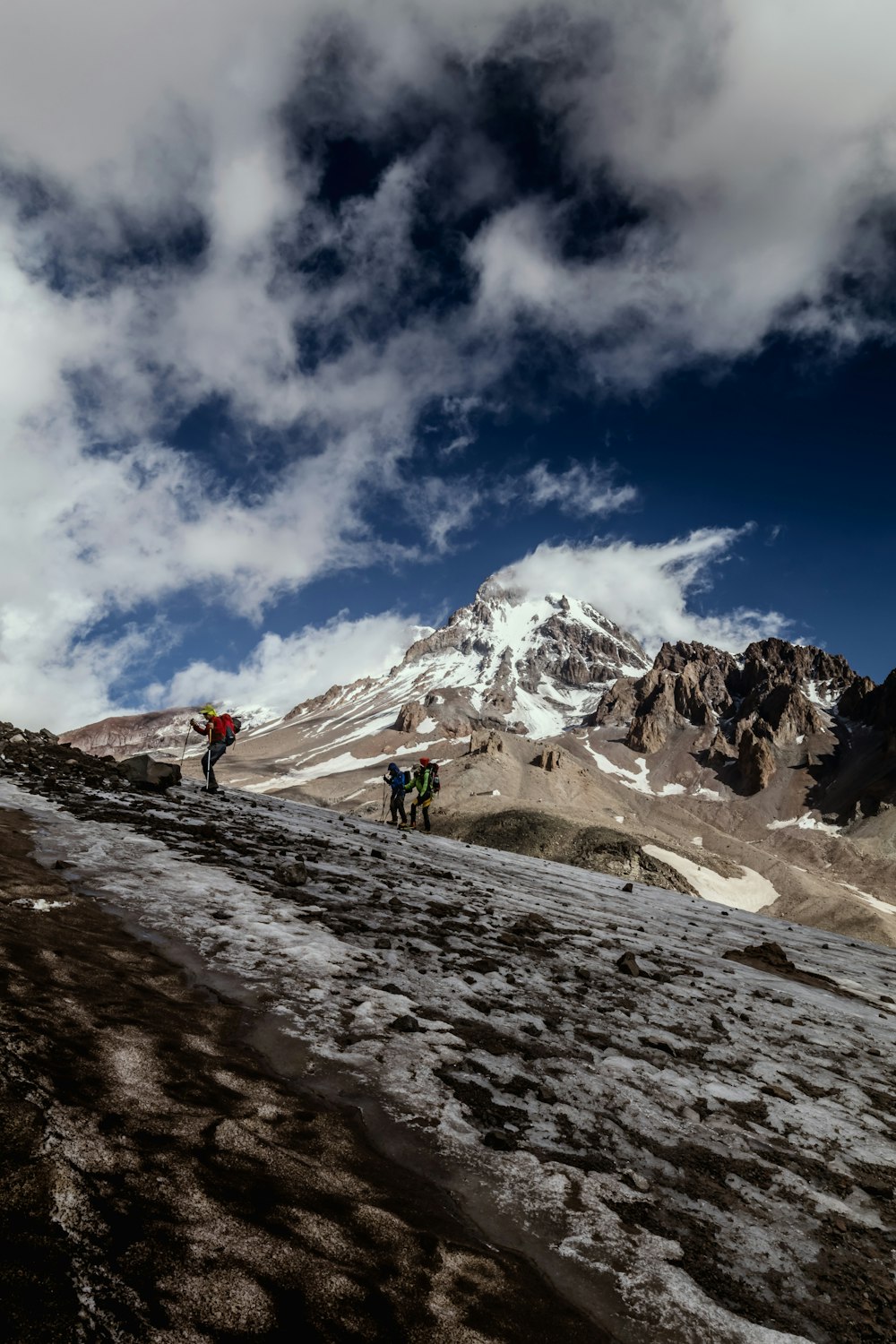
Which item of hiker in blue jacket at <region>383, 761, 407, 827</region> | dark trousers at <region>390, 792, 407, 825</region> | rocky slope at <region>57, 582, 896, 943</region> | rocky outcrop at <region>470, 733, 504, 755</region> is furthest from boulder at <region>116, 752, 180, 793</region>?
rocky outcrop at <region>470, 733, 504, 755</region>

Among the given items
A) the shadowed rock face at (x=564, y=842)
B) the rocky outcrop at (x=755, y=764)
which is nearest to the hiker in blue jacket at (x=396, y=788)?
the shadowed rock face at (x=564, y=842)

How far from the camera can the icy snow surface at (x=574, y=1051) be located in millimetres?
3205

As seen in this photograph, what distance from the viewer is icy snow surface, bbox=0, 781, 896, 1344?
3.21 meters

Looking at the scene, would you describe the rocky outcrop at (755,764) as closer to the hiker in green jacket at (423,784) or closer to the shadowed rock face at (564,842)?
the shadowed rock face at (564,842)

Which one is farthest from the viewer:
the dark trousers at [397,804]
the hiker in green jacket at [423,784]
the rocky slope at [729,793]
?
the rocky slope at [729,793]

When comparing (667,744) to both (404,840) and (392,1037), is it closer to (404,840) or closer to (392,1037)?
(404,840)

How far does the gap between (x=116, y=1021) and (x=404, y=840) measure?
607 inches

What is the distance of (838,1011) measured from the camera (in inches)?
332

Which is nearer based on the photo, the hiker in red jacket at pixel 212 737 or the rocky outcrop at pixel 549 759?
the hiker in red jacket at pixel 212 737

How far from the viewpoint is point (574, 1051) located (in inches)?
201

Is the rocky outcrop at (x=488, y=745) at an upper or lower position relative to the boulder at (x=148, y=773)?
upper

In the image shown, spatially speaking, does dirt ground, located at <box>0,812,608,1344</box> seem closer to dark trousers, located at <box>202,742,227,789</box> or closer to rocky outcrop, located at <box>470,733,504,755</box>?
dark trousers, located at <box>202,742,227,789</box>

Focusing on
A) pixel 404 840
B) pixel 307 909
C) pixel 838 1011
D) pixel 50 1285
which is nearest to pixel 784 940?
pixel 838 1011

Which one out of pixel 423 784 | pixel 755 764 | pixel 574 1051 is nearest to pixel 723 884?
pixel 423 784
